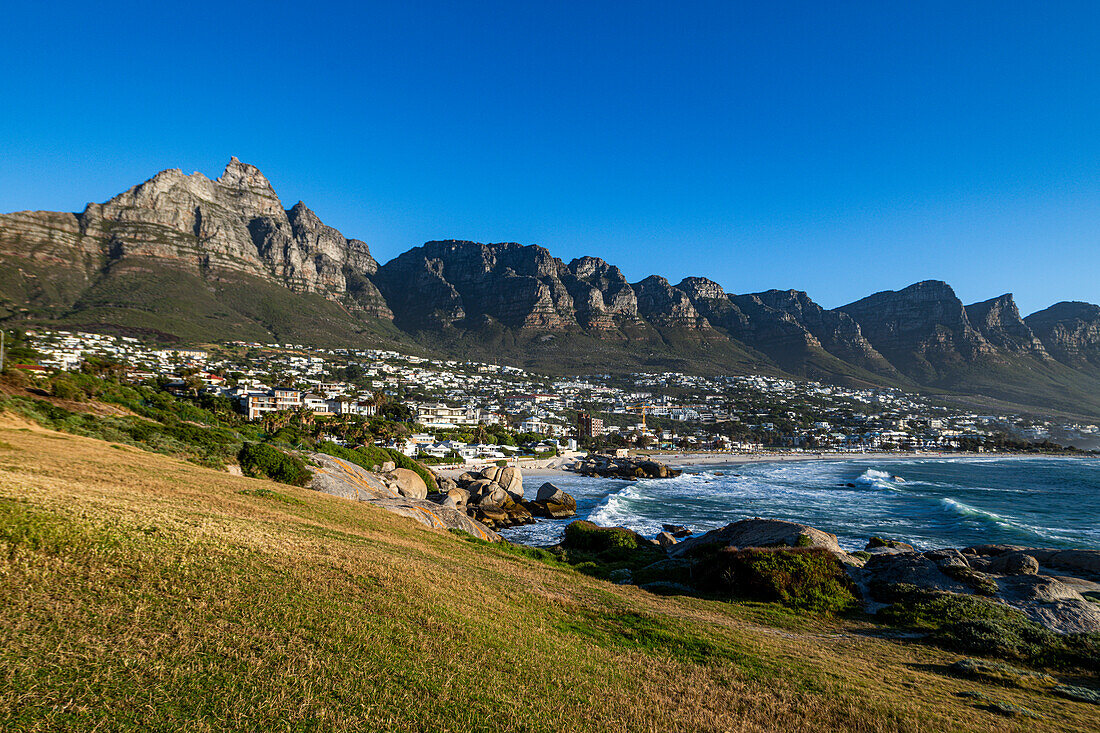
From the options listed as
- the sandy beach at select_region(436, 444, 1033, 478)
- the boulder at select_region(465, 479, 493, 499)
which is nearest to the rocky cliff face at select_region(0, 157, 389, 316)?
the sandy beach at select_region(436, 444, 1033, 478)

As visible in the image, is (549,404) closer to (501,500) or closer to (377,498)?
(501,500)

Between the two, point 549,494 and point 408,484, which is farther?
point 549,494

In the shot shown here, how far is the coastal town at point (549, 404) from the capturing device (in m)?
87.1

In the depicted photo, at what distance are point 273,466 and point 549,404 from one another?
121m

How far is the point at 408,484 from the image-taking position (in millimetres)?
35281

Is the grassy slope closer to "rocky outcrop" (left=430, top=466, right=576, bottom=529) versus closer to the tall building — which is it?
A: "rocky outcrop" (left=430, top=466, right=576, bottom=529)

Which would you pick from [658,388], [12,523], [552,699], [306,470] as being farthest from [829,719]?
[658,388]

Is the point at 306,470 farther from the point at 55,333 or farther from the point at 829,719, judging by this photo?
the point at 55,333

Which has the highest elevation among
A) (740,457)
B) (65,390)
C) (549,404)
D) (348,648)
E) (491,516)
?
(65,390)

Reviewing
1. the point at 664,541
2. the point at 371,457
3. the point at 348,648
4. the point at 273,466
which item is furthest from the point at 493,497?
the point at 348,648

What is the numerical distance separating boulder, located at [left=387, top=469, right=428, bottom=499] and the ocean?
6.96 m

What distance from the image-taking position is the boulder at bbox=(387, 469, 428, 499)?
3441 centimetres

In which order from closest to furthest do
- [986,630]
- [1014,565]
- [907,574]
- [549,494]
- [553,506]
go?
1. [986,630]
2. [907,574]
3. [1014,565]
4. [553,506]
5. [549,494]

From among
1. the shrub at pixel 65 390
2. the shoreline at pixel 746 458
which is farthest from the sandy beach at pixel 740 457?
the shrub at pixel 65 390
